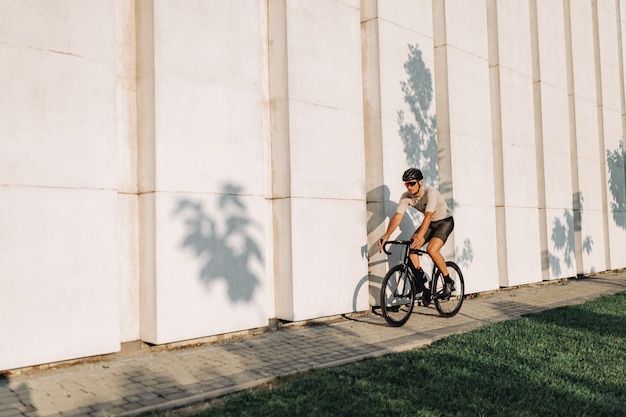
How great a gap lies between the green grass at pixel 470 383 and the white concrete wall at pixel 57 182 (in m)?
2.14

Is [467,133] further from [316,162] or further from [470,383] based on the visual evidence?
[470,383]

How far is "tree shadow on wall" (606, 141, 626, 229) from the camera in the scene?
18094 mm

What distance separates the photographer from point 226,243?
7.40 meters

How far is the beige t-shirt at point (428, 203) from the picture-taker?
843 centimetres

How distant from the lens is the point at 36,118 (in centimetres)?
588

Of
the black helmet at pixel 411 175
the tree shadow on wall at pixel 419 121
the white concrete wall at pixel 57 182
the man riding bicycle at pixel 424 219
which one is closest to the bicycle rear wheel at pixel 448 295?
the man riding bicycle at pixel 424 219

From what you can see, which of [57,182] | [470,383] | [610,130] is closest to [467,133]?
[470,383]

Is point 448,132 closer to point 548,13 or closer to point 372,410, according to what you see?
point 548,13

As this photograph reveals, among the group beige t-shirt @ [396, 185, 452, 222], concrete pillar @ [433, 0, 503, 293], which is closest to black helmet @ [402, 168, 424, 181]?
beige t-shirt @ [396, 185, 452, 222]

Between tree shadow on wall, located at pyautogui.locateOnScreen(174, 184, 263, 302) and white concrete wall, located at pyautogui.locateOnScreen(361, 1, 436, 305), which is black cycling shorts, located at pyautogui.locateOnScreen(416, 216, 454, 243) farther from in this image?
tree shadow on wall, located at pyautogui.locateOnScreen(174, 184, 263, 302)

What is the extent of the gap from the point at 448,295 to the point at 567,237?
8140 mm

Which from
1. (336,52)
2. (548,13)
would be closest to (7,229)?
(336,52)

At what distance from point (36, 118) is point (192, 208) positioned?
2.05 m

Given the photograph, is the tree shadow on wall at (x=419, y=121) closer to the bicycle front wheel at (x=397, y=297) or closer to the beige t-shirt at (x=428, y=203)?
the beige t-shirt at (x=428, y=203)
